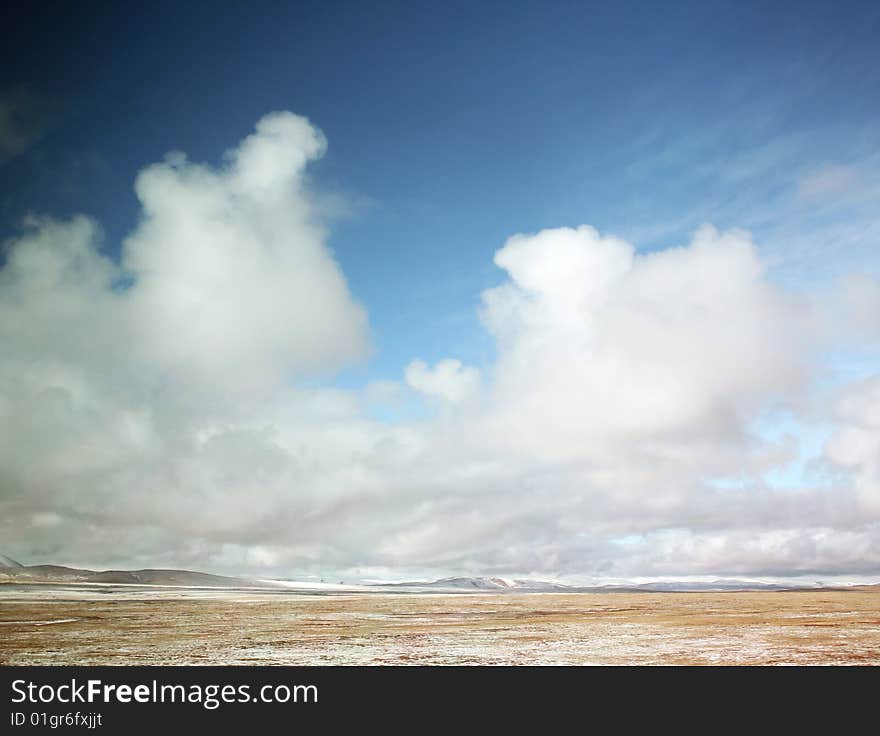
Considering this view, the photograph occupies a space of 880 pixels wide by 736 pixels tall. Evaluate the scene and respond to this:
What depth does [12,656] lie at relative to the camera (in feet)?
146

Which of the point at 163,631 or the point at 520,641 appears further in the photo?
the point at 163,631
